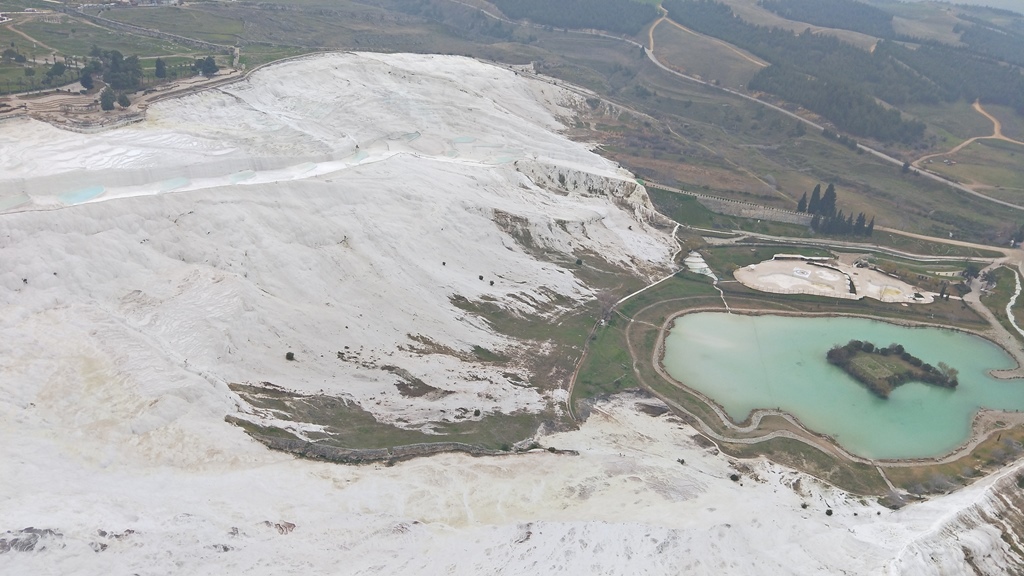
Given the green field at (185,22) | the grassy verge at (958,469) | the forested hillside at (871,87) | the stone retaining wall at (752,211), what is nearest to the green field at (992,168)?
the forested hillside at (871,87)

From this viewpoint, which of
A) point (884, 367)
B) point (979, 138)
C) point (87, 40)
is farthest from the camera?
point (979, 138)

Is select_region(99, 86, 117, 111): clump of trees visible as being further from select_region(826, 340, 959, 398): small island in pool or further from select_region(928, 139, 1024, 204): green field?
select_region(928, 139, 1024, 204): green field

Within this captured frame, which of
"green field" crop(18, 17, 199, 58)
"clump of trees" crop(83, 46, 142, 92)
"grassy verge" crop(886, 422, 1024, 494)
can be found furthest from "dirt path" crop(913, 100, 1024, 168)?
"green field" crop(18, 17, 199, 58)

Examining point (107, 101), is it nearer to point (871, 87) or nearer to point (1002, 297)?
point (1002, 297)

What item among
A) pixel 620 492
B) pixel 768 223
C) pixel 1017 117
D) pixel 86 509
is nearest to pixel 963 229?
pixel 768 223

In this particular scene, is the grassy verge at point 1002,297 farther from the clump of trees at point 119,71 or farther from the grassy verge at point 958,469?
the clump of trees at point 119,71

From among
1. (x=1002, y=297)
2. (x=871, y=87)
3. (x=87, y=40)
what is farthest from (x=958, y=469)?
(x=871, y=87)
